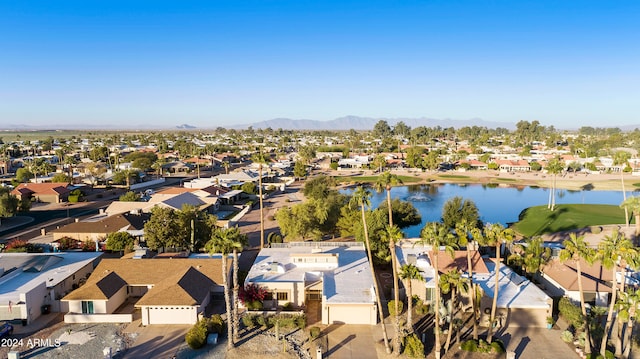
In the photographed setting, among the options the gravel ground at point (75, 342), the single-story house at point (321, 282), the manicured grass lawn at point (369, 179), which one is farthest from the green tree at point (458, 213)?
the manicured grass lawn at point (369, 179)

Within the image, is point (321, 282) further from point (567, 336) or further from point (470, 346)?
point (567, 336)

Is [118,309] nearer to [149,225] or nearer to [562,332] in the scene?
[149,225]

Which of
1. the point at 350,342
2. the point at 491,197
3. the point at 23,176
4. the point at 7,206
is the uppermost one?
the point at 23,176

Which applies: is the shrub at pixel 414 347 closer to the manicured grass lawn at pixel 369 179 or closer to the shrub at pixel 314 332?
the shrub at pixel 314 332

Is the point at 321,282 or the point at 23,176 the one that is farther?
the point at 23,176

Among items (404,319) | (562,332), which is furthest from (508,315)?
(404,319)

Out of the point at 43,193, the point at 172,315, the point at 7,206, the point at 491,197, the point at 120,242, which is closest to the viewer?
the point at 172,315

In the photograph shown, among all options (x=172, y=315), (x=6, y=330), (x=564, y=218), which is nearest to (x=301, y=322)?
(x=172, y=315)

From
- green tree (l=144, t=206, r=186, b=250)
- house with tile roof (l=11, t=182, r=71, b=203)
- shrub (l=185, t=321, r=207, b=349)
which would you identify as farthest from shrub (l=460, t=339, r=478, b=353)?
house with tile roof (l=11, t=182, r=71, b=203)
